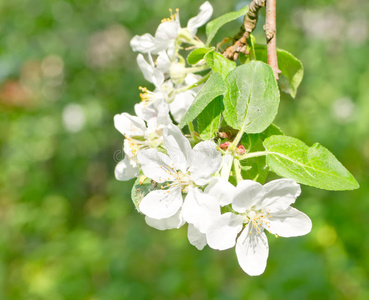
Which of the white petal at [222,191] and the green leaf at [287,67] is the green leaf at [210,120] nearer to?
the white petal at [222,191]

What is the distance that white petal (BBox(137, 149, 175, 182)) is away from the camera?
79cm

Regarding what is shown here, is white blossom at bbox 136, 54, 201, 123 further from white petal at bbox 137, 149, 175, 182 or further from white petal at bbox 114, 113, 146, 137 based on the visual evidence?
white petal at bbox 137, 149, 175, 182

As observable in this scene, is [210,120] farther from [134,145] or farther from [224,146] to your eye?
[134,145]

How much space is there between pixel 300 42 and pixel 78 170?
2.60 meters

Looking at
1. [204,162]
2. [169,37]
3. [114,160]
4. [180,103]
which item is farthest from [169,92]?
[114,160]

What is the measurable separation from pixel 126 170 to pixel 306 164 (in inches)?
14.0

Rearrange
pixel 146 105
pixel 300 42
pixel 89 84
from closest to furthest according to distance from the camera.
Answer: pixel 146 105 → pixel 300 42 → pixel 89 84

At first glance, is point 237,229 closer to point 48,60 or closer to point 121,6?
point 121,6

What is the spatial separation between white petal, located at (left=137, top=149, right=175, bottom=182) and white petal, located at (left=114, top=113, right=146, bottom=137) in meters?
0.09

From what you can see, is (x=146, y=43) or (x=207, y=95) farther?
(x=146, y=43)

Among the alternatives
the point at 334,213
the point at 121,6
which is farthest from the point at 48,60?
the point at 334,213

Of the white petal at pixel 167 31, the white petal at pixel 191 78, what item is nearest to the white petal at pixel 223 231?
the white petal at pixel 191 78

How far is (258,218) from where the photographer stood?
0.79 meters

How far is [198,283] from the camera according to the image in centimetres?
321
